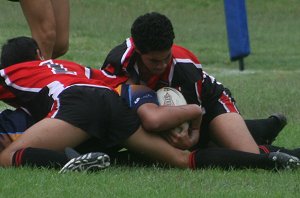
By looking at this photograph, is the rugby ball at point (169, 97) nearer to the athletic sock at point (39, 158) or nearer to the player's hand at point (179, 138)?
the player's hand at point (179, 138)

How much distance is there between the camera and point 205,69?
14.6m

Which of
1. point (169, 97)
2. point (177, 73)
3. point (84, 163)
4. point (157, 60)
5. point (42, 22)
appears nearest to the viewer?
point (84, 163)

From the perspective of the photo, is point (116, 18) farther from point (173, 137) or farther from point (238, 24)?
point (173, 137)

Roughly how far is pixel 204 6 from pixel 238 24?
468 inches

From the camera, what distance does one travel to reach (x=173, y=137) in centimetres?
577

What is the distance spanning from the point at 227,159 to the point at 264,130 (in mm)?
974

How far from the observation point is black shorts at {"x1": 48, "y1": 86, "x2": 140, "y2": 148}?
18.2 feet

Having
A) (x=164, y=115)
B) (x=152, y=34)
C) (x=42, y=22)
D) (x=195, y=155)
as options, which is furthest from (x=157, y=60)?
(x=42, y=22)

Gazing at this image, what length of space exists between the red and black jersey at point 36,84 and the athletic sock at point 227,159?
27.0 inches

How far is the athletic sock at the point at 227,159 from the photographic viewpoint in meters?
5.49

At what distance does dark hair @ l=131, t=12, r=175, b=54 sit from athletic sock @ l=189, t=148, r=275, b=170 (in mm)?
646

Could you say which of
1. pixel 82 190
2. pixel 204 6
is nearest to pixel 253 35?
pixel 204 6

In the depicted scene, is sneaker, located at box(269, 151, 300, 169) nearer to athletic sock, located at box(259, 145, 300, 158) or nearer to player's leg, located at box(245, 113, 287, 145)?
athletic sock, located at box(259, 145, 300, 158)

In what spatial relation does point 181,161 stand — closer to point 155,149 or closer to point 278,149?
point 155,149
